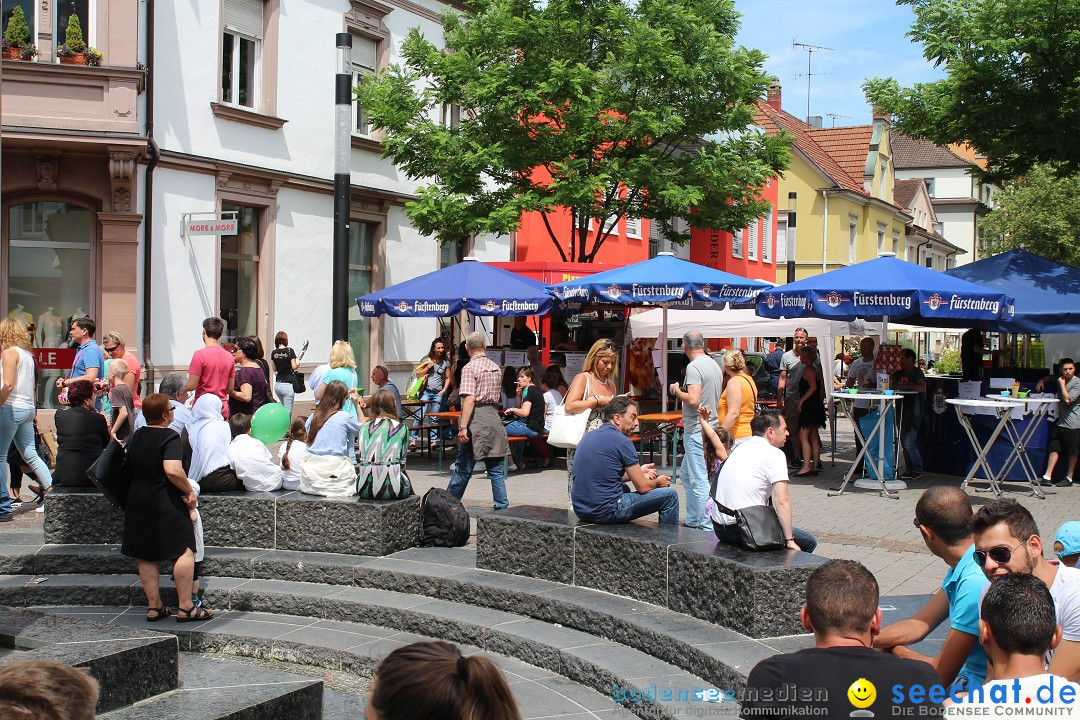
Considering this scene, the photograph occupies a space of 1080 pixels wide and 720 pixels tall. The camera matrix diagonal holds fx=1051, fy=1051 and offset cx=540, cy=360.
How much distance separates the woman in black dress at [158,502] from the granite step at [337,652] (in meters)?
0.48

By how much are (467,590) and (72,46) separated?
1145 cm

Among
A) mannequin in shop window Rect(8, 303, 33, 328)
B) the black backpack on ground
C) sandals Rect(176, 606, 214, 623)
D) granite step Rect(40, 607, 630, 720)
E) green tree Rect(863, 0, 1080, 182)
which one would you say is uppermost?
green tree Rect(863, 0, 1080, 182)

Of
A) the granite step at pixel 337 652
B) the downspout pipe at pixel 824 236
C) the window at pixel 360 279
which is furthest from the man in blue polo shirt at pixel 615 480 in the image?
the downspout pipe at pixel 824 236

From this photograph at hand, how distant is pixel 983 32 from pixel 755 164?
219 inches

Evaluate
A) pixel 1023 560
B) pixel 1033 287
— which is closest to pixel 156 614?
pixel 1023 560

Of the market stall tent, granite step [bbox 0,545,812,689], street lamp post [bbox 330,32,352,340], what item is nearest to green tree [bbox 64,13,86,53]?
street lamp post [bbox 330,32,352,340]

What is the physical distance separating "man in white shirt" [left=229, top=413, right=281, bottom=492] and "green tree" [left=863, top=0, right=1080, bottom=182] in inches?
483

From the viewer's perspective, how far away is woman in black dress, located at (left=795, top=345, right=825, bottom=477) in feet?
46.8

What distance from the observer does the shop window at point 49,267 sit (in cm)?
1534

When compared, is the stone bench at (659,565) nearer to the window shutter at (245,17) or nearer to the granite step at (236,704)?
the granite step at (236,704)

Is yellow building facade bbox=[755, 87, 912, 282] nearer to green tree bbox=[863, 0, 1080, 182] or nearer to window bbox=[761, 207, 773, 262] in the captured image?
window bbox=[761, 207, 773, 262]

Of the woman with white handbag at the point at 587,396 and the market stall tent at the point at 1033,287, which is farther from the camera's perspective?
the market stall tent at the point at 1033,287

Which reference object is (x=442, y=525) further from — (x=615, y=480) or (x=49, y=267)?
(x=49, y=267)

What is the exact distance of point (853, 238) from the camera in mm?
47969
